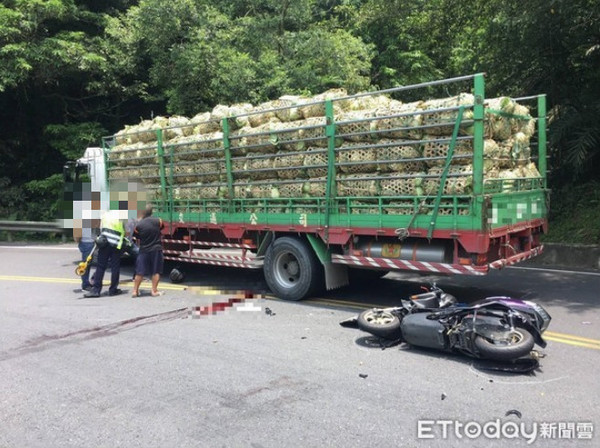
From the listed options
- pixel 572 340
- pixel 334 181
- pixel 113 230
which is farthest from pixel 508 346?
pixel 113 230

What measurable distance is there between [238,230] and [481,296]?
3.83 metres

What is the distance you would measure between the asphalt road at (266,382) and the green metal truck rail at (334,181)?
4.54ft

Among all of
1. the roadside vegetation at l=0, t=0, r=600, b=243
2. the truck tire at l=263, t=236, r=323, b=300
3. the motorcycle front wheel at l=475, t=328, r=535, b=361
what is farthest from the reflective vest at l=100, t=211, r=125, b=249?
the roadside vegetation at l=0, t=0, r=600, b=243

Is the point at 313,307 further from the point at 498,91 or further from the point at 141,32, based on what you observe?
the point at 141,32

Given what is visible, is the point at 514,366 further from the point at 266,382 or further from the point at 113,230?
the point at 113,230

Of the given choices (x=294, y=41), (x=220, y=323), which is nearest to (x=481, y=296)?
(x=220, y=323)

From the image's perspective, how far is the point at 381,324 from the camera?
5.57 metres

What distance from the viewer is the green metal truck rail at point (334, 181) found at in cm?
623

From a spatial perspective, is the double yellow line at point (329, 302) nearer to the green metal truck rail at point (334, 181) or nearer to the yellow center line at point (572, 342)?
the yellow center line at point (572, 342)

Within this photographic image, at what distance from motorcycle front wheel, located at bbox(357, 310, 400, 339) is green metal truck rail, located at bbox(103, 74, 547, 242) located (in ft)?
4.37

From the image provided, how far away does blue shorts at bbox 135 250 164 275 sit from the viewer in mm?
8430

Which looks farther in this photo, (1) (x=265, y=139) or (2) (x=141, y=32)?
(2) (x=141, y=32)

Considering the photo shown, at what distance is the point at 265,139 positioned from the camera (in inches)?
324

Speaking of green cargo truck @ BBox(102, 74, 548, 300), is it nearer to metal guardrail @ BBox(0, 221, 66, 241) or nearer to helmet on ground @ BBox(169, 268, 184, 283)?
helmet on ground @ BBox(169, 268, 184, 283)
